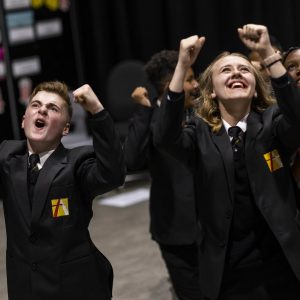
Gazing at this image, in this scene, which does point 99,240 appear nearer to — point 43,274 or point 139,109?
point 139,109

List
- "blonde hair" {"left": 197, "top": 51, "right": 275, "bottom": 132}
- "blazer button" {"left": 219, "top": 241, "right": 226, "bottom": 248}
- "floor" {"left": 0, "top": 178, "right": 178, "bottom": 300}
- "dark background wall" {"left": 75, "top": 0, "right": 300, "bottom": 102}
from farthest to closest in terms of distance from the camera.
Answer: "dark background wall" {"left": 75, "top": 0, "right": 300, "bottom": 102} → "floor" {"left": 0, "top": 178, "right": 178, "bottom": 300} → "blonde hair" {"left": 197, "top": 51, "right": 275, "bottom": 132} → "blazer button" {"left": 219, "top": 241, "right": 226, "bottom": 248}

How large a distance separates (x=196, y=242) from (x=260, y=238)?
0.81 metres

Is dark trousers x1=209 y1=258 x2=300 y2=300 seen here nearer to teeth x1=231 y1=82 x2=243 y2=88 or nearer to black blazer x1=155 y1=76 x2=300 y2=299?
black blazer x1=155 y1=76 x2=300 y2=299

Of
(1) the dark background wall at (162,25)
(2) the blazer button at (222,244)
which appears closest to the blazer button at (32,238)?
(2) the blazer button at (222,244)

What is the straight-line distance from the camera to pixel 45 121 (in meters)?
2.01

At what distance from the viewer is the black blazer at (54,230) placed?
1911 mm

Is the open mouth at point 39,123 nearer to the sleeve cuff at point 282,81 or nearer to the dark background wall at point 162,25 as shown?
the sleeve cuff at point 282,81

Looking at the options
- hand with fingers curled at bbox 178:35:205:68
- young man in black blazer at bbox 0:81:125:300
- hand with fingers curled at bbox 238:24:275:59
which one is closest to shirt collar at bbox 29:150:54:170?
young man in black blazer at bbox 0:81:125:300

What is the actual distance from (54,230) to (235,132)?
706 mm

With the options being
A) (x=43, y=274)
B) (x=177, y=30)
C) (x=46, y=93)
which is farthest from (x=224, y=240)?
(x=177, y=30)

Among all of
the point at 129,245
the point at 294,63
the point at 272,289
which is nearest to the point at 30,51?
the point at 129,245

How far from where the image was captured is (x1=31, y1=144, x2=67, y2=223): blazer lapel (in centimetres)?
191

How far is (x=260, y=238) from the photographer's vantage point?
2.01 m

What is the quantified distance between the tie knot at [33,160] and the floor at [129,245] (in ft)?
5.20
